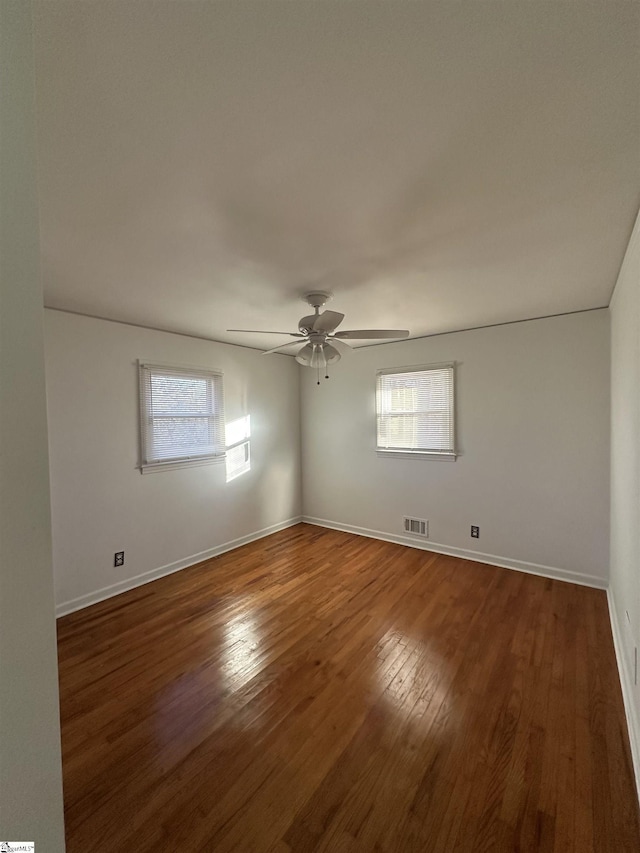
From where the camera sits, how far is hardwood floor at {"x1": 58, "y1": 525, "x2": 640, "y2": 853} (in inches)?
53.2

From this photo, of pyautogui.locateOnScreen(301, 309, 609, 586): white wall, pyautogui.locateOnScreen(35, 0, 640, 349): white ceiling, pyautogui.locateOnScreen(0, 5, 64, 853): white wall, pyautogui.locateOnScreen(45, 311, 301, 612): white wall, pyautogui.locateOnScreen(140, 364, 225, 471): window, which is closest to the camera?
pyautogui.locateOnScreen(0, 5, 64, 853): white wall

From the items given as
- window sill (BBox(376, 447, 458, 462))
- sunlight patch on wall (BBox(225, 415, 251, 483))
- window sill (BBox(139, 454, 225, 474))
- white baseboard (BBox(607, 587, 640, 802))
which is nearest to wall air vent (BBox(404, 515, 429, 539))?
window sill (BBox(376, 447, 458, 462))

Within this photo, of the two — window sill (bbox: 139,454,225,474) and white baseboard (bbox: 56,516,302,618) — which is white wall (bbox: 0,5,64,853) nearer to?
white baseboard (bbox: 56,516,302,618)

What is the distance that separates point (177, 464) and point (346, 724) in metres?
2.76

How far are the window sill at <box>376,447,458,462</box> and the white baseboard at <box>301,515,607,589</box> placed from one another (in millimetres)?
977

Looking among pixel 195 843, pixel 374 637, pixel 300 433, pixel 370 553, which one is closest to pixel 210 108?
pixel 195 843

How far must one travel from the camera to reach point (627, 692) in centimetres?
188

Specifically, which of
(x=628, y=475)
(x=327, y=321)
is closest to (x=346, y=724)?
(x=628, y=475)

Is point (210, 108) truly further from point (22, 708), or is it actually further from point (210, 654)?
point (210, 654)

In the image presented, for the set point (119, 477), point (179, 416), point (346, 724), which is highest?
point (179, 416)

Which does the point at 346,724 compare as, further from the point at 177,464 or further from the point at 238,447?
the point at 238,447

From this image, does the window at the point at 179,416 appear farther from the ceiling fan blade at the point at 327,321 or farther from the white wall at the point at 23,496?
the white wall at the point at 23,496

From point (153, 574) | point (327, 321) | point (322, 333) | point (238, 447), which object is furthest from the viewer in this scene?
point (238, 447)

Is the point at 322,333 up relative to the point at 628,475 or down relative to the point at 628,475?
up
